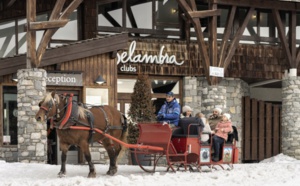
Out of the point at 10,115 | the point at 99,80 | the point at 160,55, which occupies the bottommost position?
the point at 10,115

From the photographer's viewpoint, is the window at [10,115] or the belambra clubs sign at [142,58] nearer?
the window at [10,115]

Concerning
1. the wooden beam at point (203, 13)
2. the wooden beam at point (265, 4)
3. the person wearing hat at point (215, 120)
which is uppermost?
the wooden beam at point (265, 4)

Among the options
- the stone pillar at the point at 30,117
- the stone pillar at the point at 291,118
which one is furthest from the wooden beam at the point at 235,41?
the stone pillar at the point at 30,117

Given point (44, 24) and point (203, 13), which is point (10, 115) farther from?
point (203, 13)

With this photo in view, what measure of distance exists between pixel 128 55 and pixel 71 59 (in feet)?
11.2

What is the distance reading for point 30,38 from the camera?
16609 mm

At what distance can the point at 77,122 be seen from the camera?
1235 cm

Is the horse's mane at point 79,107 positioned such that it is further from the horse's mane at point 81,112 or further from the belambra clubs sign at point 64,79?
the belambra clubs sign at point 64,79

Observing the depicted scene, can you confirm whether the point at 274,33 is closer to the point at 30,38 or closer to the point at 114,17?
the point at 114,17

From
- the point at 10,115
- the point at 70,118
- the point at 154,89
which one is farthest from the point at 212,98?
the point at 70,118

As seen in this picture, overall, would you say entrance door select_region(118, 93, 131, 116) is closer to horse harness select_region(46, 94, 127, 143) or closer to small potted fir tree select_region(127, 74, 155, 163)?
small potted fir tree select_region(127, 74, 155, 163)

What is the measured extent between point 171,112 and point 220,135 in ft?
5.01

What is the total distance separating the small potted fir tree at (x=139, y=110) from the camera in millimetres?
18078

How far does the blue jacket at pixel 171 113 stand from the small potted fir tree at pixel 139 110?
417cm
